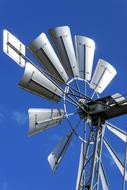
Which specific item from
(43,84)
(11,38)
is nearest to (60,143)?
(43,84)

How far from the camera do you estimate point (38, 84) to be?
13.5m

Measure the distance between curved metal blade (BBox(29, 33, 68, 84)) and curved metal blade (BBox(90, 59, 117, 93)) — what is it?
106 cm

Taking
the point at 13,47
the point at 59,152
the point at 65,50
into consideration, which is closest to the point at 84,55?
the point at 65,50

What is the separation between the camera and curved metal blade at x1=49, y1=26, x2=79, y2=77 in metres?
14.6

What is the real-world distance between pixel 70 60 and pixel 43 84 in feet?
4.66

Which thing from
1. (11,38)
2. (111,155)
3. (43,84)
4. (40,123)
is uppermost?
(11,38)

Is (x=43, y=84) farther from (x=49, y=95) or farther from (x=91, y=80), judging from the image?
(x=91, y=80)

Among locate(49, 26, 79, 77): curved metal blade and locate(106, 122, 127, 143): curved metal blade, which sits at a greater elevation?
locate(49, 26, 79, 77): curved metal blade

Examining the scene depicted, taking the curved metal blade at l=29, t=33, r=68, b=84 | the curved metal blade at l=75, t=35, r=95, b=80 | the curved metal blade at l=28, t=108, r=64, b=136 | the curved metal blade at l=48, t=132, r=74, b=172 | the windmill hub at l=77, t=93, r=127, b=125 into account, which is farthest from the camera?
the curved metal blade at l=75, t=35, r=95, b=80

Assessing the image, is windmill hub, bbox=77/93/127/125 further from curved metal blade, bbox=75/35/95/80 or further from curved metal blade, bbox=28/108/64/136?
curved metal blade, bbox=75/35/95/80

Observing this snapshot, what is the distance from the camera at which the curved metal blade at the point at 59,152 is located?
14784 millimetres

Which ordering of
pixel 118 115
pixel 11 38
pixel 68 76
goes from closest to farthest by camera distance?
pixel 11 38
pixel 118 115
pixel 68 76

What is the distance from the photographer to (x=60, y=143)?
1501 cm

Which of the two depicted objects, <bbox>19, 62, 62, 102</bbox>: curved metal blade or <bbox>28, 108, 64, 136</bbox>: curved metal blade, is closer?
<bbox>19, 62, 62, 102</bbox>: curved metal blade
